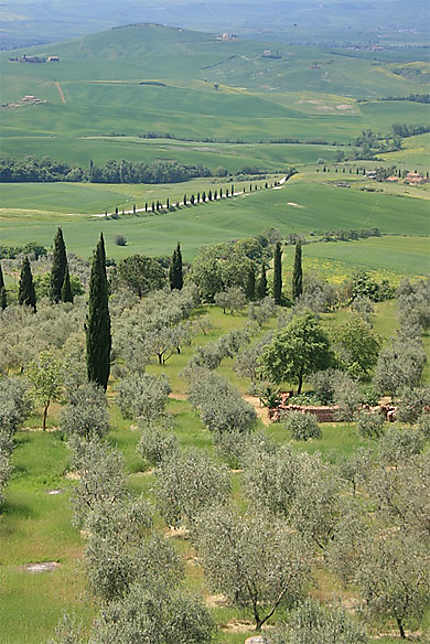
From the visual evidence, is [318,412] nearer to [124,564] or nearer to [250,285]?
[124,564]

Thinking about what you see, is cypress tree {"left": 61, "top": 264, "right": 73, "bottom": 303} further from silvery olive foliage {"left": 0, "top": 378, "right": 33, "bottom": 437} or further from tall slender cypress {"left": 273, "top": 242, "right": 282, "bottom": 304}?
silvery olive foliage {"left": 0, "top": 378, "right": 33, "bottom": 437}

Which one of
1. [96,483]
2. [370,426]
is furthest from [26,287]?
[96,483]

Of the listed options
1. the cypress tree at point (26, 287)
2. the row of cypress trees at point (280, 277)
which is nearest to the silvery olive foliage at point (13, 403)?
the cypress tree at point (26, 287)

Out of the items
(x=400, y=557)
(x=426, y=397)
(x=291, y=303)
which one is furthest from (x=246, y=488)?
(x=291, y=303)

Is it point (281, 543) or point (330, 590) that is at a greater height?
point (281, 543)

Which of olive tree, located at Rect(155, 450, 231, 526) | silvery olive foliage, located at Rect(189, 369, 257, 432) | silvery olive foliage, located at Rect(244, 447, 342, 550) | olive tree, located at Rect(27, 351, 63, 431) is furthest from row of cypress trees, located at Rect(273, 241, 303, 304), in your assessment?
olive tree, located at Rect(155, 450, 231, 526)

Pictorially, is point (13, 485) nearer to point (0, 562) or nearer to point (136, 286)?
point (0, 562)
